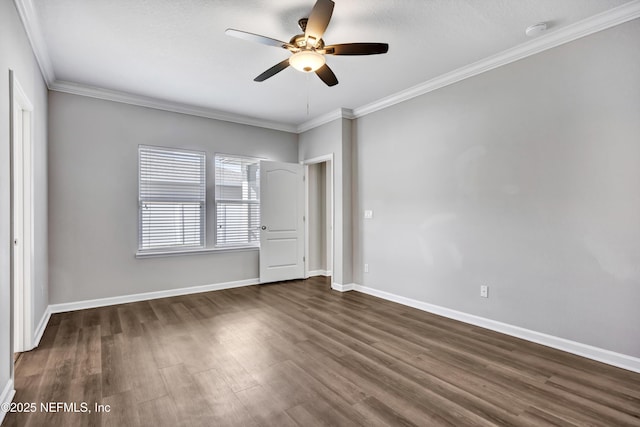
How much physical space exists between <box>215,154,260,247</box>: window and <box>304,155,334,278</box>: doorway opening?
107cm

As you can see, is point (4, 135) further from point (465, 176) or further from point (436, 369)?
point (465, 176)

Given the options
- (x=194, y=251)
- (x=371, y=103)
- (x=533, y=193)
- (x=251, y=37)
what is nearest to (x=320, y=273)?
(x=194, y=251)

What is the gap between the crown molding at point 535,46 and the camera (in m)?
2.48

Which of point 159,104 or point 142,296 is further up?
point 159,104

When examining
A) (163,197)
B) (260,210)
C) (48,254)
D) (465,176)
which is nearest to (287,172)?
(260,210)

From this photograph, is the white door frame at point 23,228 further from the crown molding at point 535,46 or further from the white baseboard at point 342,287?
the crown molding at point 535,46

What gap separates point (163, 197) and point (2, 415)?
307 cm

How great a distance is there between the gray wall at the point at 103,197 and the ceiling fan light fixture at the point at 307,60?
2.80 m

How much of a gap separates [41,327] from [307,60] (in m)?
3.67

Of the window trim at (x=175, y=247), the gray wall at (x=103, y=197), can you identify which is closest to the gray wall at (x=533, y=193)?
the window trim at (x=175, y=247)

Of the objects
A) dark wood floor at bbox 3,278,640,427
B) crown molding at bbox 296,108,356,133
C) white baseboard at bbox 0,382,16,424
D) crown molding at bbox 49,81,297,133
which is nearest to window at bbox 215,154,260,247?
crown molding at bbox 49,81,297,133

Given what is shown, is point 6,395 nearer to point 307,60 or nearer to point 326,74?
point 307,60

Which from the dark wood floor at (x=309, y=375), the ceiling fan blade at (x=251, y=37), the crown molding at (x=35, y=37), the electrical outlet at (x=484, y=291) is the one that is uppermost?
the crown molding at (x=35, y=37)

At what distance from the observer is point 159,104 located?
451 centimetres
